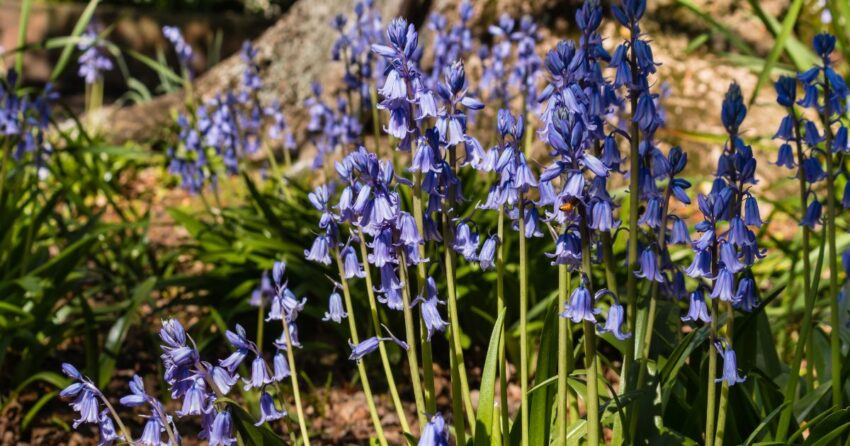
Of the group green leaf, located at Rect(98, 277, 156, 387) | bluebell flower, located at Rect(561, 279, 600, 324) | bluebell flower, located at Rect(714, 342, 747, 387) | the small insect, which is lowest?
green leaf, located at Rect(98, 277, 156, 387)

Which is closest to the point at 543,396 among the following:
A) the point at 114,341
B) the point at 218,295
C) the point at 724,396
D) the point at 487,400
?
the point at 487,400

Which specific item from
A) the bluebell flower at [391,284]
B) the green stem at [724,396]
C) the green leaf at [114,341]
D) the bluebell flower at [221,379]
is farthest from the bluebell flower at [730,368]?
the green leaf at [114,341]

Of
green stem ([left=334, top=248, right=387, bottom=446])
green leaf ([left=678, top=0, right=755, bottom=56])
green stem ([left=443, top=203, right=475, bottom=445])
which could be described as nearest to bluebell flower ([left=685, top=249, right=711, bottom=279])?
green stem ([left=443, top=203, right=475, bottom=445])

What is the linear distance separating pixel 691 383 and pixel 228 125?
3.08 metres

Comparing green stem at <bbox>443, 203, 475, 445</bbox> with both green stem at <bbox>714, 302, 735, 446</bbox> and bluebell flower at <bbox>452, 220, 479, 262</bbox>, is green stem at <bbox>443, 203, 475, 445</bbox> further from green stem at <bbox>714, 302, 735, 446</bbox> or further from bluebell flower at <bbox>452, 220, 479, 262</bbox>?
green stem at <bbox>714, 302, 735, 446</bbox>

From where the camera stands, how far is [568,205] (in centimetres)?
180

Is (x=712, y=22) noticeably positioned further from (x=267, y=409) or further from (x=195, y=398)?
(x=195, y=398)

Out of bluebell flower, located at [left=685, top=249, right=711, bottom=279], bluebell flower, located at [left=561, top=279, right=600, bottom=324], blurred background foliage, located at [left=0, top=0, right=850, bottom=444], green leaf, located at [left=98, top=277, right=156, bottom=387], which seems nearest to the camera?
bluebell flower, located at [left=561, top=279, right=600, bottom=324]

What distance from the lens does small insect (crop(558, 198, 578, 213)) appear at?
1.80m

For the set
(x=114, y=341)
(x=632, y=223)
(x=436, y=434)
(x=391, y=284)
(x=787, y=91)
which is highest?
(x=787, y=91)

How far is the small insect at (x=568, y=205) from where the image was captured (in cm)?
180

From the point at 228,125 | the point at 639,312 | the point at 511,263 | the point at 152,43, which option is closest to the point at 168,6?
the point at 152,43

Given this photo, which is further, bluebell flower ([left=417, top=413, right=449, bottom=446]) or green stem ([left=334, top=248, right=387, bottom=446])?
green stem ([left=334, top=248, right=387, bottom=446])

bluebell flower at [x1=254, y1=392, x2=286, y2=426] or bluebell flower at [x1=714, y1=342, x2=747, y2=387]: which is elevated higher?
bluebell flower at [x1=714, y1=342, x2=747, y2=387]
